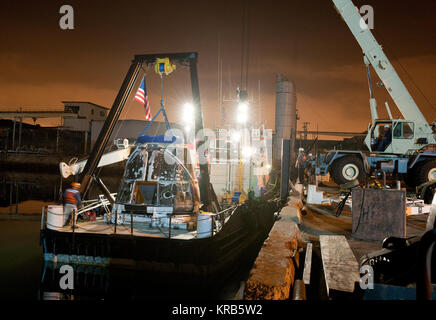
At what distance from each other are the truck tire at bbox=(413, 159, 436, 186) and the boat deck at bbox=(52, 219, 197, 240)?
1226cm

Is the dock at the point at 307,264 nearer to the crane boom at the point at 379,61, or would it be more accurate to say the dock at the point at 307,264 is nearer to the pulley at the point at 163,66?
the pulley at the point at 163,66

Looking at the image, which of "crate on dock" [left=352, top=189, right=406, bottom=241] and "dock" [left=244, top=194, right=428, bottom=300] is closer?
"dock" [left=244, top=194, right=428, bottom=300]

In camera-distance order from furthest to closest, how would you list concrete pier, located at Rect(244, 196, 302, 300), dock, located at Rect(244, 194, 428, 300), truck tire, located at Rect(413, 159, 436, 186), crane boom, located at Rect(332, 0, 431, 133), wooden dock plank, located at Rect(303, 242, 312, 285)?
crane boom, located at Rect(332, 0, 431, 133)
truck tire, located at Rect(413, 159, 436, 186)
wooden dock plank, located at Rect(303, 242, 312, 285)
dock, located at Rect(244, 194, 428, 300)
concrete pier, located at Rect(244, 196, 302, 300)

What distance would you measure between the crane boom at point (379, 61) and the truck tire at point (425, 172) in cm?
274

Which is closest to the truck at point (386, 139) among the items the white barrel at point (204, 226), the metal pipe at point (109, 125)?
the white barrel at point (204, 226)

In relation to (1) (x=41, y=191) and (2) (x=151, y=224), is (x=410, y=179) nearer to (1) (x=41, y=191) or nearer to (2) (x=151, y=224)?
(2) (x=151, y=224)

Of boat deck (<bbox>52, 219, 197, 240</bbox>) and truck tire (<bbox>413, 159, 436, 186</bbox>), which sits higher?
truck tire (<bbox>413, 159, 436, 186</bbox>)

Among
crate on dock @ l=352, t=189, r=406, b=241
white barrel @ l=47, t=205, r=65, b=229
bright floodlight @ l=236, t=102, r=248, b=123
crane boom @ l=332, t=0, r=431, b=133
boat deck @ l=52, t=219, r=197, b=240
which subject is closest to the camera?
crate on dock @ l=352, t=189, r=406, b=241

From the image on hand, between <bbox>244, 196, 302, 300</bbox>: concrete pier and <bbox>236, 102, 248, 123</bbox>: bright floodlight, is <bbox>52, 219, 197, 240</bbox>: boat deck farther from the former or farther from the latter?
<bbox>236, 102, 248, 123</bbox>: bright floodlight

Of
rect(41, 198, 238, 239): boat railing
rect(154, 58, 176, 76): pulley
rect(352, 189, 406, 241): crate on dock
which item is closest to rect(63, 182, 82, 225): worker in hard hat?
rect(41, 198, 238, 239): boat railing

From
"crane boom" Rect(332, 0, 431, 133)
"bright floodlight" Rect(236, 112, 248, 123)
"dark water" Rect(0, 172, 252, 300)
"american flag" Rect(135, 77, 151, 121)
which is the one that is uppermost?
"crane boom" Rect(332, 0, 431, 133)

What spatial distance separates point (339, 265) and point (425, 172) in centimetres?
1268

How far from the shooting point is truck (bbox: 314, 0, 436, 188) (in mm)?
14914
